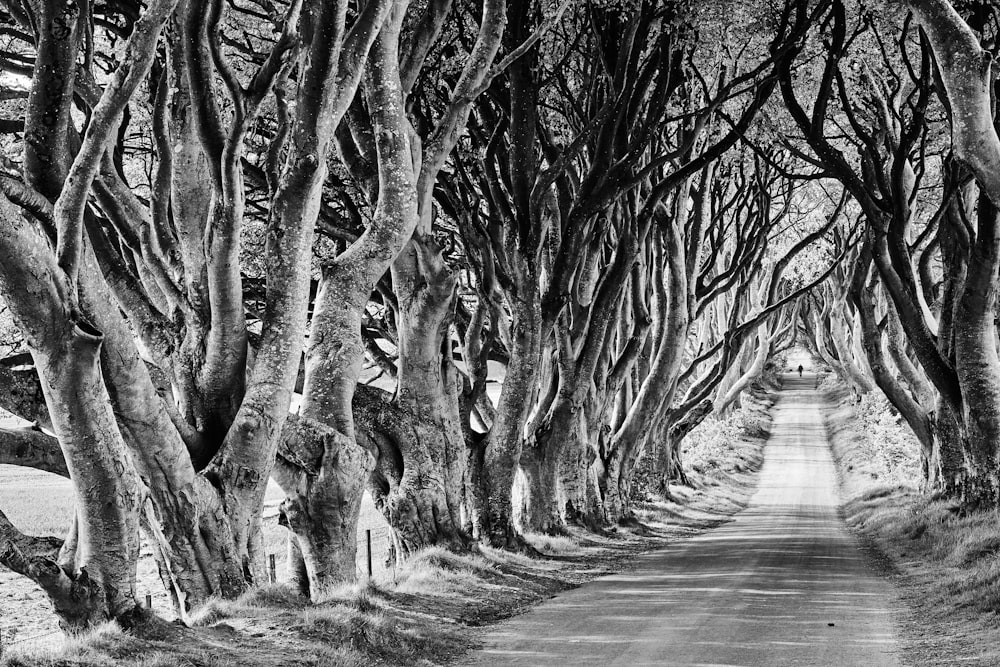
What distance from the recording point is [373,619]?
874 centimetres

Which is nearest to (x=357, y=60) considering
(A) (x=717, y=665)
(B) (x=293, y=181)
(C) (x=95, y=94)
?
(B) (x=293, y=181)

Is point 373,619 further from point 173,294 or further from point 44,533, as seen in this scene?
point 44,533

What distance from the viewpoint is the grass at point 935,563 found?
29.3ft

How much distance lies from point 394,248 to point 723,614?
5.03 m

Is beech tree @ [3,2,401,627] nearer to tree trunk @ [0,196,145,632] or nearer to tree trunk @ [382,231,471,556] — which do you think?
tree trunk @ [0,196,145,632]

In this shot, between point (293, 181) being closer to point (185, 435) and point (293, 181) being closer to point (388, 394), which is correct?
point (185, 435)

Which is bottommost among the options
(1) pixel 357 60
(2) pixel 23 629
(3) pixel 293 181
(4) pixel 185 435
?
(2) pixel 23 629

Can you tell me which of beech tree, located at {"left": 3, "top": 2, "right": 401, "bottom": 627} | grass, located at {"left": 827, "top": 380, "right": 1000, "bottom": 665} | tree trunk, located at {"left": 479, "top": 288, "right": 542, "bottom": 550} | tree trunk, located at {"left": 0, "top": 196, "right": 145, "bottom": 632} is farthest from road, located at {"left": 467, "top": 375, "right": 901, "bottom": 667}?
tree trunk, located at {"left": 0, "top": 196, "right": 145, "bottom": 632}

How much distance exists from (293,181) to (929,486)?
17.9 metres

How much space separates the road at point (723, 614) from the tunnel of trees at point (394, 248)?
2.16m

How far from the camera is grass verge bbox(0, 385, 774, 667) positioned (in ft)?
22.5

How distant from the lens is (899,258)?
1675cm

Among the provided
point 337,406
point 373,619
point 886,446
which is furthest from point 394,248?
point 886,446

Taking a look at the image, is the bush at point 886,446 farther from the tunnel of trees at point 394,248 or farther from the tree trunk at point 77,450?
the tree trunk at point 77,450
